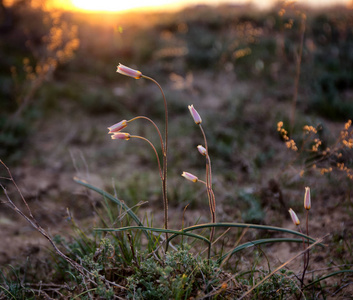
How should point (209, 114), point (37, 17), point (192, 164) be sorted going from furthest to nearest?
point (37, 17), point (209, 114), point (192, 164)

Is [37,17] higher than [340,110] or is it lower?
higher

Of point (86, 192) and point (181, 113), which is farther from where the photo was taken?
point (181, 113)

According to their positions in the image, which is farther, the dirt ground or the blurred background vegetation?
the blurred background vegetation

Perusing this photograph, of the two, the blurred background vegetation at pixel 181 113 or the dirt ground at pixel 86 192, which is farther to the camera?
the blurred background vegetation at pixel 181 113

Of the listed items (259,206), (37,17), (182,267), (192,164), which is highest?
(37,17)

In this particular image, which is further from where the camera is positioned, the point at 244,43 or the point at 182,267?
the point at 244,43

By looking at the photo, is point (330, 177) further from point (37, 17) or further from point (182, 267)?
point (37, 17)

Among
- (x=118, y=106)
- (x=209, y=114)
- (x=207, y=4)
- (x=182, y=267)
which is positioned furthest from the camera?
(x=207, y=4)

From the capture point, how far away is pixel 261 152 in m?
3.57

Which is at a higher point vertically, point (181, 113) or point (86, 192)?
point (86, 192)

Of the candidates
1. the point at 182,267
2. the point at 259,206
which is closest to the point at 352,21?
the point at 259,206

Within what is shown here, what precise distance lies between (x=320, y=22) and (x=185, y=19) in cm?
320

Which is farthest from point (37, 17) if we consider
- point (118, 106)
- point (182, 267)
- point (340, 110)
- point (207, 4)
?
point (207, 4)

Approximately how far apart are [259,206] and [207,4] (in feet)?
34.6
